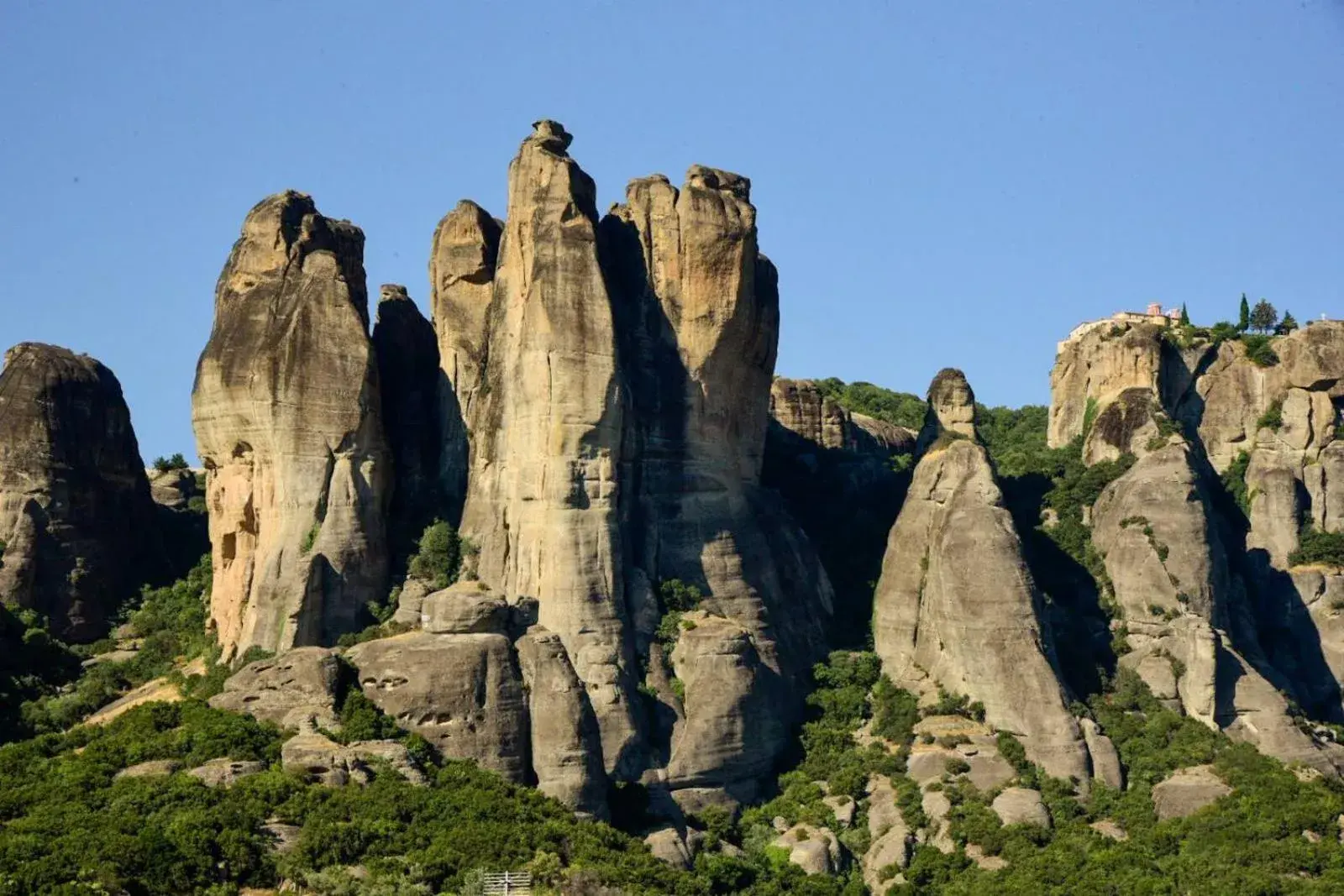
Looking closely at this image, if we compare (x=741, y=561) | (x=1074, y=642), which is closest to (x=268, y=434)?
(x=741, y=561)

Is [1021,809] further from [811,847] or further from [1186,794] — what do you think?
[811,847]

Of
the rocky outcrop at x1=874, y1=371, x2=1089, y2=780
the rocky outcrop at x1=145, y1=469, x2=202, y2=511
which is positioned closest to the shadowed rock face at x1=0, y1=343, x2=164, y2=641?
the rocky outcrop at x1=145, y1=469, x2=202, y2=511

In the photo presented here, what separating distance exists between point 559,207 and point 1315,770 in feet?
79.9

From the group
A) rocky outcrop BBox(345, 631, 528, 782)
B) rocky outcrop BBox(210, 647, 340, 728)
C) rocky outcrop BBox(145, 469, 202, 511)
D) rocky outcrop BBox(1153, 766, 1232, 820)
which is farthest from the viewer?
rocky outcrop BBox(145, 469, 202, 511)

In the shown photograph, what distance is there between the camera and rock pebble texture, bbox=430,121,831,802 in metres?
63.4

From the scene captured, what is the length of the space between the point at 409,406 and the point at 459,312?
288 cm

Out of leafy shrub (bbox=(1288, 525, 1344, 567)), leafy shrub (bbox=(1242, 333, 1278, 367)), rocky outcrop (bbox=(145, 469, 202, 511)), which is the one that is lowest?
leafy shrub (bbox=(1288, 525, 1344, 567))

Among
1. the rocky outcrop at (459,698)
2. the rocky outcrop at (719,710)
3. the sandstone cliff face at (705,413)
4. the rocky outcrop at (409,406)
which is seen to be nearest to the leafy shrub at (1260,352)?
the sandstone cliff face at (705,413)

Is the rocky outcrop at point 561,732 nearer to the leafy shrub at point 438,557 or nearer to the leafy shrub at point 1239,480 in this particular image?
the leafy shrub at point 438,557

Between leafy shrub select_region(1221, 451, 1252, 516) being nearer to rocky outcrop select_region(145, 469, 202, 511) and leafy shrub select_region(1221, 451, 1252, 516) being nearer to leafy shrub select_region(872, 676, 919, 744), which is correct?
leafy shrub select_region(872, 676, 919, 744)

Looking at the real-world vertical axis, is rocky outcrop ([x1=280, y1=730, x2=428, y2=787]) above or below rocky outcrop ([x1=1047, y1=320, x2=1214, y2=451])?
below

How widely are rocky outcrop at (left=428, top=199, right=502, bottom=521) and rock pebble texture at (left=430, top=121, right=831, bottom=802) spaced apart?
0.07 m

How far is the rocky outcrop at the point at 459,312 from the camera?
6819 centimetres

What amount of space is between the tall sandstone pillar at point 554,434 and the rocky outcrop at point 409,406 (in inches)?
70.0
